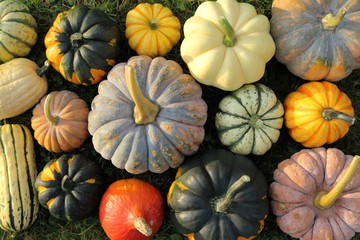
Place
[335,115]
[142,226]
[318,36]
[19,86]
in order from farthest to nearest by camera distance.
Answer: [19,86]
[318,36]
[335,115]
[142,226]

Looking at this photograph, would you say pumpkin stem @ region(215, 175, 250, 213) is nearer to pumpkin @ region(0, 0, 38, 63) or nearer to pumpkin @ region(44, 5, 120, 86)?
pumpkin @ region(44, 5, 120, 86)

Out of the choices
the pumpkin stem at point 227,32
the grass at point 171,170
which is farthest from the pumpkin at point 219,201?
the pumpkin stem at point 227,32

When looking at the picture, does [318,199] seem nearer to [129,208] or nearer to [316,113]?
[316,113]

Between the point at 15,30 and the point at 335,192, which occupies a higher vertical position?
the point at 15,30

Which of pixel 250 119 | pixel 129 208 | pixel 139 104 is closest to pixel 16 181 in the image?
pixel 129 208

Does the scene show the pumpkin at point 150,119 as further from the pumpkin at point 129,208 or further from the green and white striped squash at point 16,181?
the green and white striped squash at point 16,181

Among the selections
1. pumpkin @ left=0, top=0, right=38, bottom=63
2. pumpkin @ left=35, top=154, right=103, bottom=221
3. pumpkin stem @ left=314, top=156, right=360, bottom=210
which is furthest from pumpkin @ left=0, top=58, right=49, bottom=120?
pumpkin stem @ left=314, top=156, right=360, bottom=210
